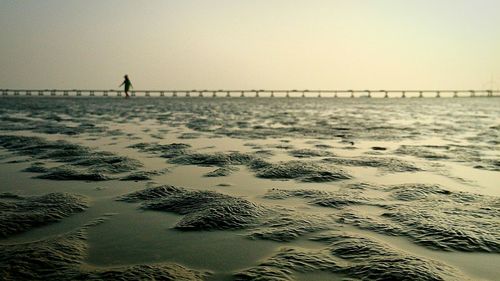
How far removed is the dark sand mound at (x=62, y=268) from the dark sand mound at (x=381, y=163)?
15.8 feet

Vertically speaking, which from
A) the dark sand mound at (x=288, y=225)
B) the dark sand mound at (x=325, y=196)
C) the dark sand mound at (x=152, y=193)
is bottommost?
the dark sand mound at (x=325, y=196)

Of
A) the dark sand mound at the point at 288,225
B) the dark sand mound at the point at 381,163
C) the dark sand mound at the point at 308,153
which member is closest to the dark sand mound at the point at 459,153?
the dark sand mound at the point at 381,163

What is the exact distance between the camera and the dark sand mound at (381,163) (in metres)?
6.52

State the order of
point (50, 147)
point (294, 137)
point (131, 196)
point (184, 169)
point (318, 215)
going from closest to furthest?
point (318, 215)
point (131, 196)
point (184, 169)
point (50, 147)
point (294, 137)

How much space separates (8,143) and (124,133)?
3.55m

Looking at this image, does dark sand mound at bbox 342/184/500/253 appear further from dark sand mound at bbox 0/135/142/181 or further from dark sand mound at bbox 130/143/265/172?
dark sand mound at bbox 0/135/142/181

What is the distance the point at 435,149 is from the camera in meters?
8.97

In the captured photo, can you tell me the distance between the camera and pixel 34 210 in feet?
12.5

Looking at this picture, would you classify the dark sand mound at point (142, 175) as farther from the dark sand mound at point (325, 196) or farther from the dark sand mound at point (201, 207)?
the dark sand mound at point (325, 196)

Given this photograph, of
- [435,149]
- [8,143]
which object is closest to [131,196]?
[8,143]

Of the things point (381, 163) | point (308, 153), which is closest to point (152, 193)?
point (381, 163)

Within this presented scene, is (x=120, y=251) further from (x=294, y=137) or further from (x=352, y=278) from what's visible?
(x=294, y=137)

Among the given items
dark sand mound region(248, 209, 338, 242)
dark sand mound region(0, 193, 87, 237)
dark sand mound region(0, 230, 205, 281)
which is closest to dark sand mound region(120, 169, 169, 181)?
dark sand mound region(0, 193, 87, 237)

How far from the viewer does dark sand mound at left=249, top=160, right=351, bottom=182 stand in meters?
5.84
